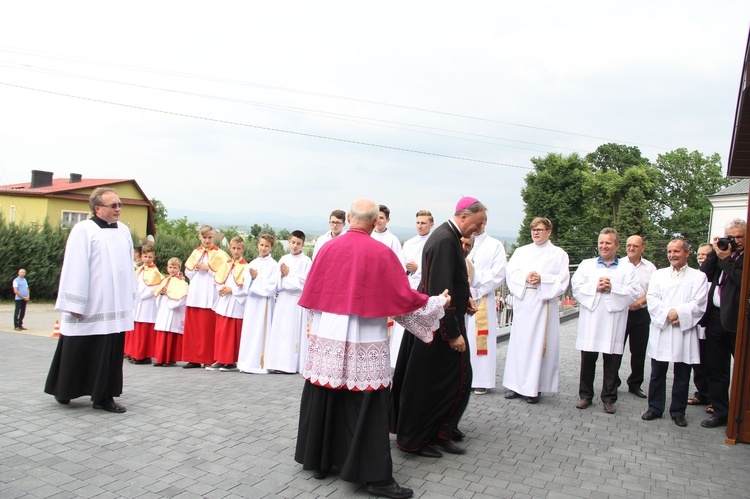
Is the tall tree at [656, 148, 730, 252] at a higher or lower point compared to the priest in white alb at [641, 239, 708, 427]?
higher

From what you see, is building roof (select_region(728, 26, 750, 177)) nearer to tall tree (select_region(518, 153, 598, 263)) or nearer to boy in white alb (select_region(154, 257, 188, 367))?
boy in white alb (select_region(154, 257, 188, 367))

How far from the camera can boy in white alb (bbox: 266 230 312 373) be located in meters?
8.64

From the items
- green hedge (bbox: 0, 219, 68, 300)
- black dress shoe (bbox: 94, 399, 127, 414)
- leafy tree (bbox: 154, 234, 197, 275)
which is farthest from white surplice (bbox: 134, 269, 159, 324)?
leafy tree (bbox: 154, 234, 197, 275)

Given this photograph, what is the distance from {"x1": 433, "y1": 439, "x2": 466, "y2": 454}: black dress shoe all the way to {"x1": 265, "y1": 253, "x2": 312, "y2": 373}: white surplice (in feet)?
12.1

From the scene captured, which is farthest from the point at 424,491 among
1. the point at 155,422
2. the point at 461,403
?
the point at 155,422

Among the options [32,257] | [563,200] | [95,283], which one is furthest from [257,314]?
[563,200]

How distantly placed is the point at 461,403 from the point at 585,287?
2871 mm

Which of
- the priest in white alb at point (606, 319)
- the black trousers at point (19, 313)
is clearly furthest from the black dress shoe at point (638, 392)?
the black trousers at point (19, 313)

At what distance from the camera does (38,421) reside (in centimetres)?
544

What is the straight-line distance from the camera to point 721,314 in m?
6.19

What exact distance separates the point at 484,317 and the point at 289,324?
2954 millimetres

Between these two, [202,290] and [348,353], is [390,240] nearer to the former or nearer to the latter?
[202,290]

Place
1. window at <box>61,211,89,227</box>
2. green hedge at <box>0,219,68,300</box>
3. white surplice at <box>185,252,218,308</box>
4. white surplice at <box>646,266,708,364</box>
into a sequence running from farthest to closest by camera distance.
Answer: window at <box>61,211,89,227</box> → green hedge at <box>0,219,68,300</box> → white surplice at <box>185,252,218,308</box> → white surplice at <box>646,266,708,364</box>

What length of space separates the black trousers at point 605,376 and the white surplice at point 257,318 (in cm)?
444
